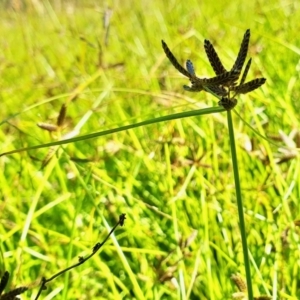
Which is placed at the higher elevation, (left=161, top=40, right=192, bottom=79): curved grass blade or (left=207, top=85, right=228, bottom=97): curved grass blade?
(left=161, top=40, right=192, bottom=79): curved grass blade

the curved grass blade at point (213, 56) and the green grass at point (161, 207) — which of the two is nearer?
the curved grass blade at point (213, 56)

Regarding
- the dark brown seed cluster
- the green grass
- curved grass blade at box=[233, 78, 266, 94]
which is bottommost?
the green grass

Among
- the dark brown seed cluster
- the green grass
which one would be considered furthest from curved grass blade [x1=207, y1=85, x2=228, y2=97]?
the green grass

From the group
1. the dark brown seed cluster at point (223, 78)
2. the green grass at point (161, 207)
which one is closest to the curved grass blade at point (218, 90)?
the dark brown seed cluster at point (223, 78)

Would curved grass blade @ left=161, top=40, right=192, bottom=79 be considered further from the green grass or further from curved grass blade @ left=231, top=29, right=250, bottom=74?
the green grass

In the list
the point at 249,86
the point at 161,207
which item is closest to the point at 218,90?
the point at 249,86

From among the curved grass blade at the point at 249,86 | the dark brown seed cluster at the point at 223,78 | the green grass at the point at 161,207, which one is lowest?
the green grass at the point at 161,207

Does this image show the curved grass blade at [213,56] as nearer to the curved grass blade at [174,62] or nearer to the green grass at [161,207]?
the curved grass blade at [174,62]

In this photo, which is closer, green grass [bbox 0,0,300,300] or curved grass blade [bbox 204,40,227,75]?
curved grass blade [bbox 204,40,227,75]

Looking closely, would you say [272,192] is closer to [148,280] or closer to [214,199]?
[214,199]

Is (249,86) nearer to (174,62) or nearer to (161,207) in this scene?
(174,62)

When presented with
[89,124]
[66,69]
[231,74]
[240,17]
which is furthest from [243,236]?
[240,17]

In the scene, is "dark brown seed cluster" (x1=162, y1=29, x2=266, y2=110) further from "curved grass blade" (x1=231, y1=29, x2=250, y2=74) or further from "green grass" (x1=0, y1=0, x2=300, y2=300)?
"green grass" (x1=0, y1=0, x2=300, y2=300)

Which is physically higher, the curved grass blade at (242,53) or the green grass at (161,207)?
the curved grass blade at (242,53)
